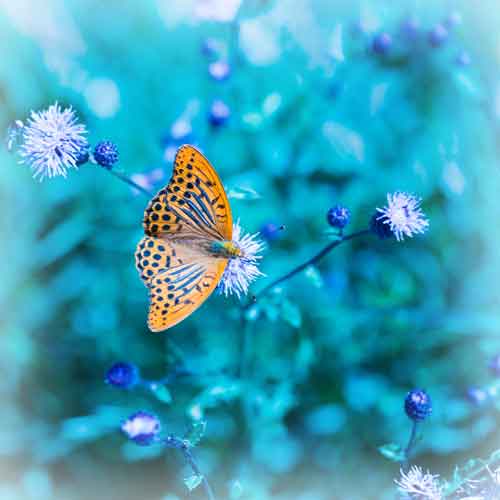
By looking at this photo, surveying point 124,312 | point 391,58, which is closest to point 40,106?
point 124,312

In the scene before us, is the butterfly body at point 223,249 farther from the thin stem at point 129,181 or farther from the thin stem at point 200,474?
the thin stem at point 200,474

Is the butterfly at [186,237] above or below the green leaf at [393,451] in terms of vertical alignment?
above

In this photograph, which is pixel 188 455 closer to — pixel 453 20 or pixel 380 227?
pixel 380 227

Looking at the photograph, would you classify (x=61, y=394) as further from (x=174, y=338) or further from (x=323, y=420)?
(x=323, y=420)

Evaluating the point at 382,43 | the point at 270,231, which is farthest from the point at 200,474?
the point at 382,43

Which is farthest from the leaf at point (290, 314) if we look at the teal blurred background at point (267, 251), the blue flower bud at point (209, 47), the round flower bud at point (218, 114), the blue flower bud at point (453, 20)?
the blue flower bud at point (453, 20)

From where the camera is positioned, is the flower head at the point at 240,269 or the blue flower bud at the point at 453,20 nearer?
the flower head at the point at 240,269
